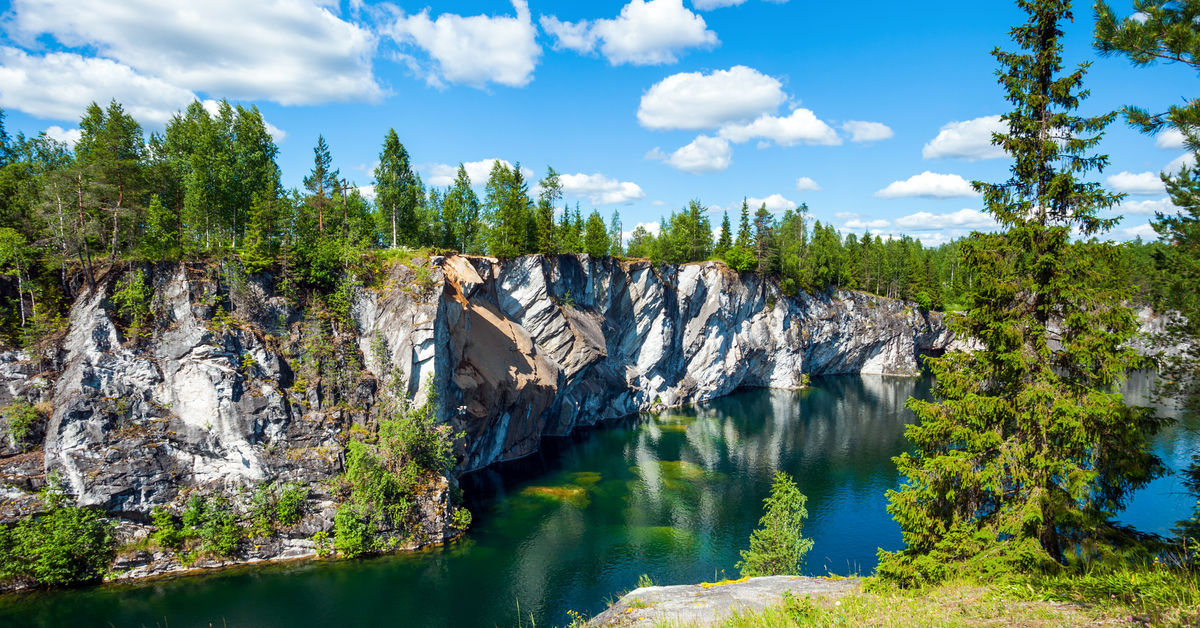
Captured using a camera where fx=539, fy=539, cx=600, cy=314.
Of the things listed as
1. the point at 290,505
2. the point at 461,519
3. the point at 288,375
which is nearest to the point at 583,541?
the point at 461,519

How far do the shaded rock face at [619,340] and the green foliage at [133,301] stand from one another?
16.5 m

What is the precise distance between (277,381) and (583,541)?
2110cm

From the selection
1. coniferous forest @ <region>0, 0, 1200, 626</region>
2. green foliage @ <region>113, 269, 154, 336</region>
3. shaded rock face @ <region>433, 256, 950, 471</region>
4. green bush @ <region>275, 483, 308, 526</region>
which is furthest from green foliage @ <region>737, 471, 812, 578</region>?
green foliage @ <region>113, 269, 154, 336</region>

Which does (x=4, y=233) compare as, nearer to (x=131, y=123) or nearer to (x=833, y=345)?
(x=131, y=123)

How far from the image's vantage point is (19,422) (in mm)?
27641

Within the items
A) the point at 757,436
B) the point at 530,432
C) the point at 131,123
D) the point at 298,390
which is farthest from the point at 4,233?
the point at 757,436

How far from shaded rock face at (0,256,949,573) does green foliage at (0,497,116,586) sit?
2.52ft

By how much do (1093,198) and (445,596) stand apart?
2872 cm

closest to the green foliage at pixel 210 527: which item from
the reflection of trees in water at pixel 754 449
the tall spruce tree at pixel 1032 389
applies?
the reflection of trees in water at pixel 754 449

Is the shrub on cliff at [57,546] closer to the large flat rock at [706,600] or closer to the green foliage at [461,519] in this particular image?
the green foliage at [461,519]

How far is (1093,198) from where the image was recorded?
39.8 feet

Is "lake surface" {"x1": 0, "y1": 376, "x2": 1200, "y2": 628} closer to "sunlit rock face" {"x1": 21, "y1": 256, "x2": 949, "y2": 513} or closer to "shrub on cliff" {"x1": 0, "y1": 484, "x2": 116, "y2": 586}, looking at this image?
"shrub on cliff" {"x1": 0, "y1": 484, "x2": 116, "y2": 586}

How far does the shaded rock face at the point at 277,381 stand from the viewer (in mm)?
28547

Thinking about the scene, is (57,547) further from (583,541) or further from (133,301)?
(583,541)
